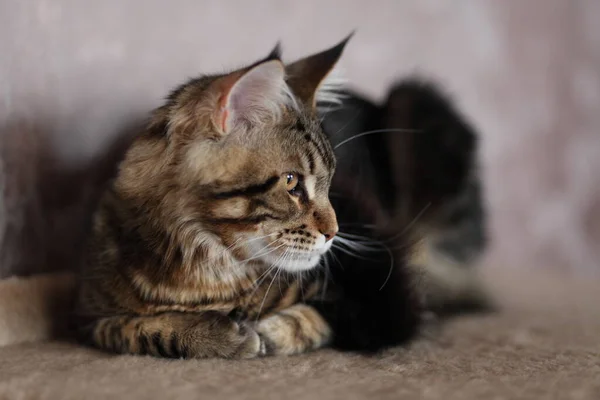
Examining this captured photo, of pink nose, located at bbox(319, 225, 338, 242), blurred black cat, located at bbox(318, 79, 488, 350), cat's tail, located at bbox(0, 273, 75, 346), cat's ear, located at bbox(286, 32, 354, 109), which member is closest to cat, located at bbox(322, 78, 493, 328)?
blurred black cat, located at bbox(318, 79, 488, 350)

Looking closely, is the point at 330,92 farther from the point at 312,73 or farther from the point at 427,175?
the point at 427,175

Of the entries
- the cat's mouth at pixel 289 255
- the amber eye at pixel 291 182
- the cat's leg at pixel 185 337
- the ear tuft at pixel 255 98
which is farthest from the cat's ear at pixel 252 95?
the cat's leg at pixel 185 337

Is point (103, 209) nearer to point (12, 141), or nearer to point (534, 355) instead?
point (12, 141)

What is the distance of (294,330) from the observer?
1.18m

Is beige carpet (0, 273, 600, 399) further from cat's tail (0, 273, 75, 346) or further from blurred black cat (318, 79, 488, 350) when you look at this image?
blurred black cat (318, 79, 488, 350)

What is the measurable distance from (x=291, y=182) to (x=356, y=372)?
1.08ft


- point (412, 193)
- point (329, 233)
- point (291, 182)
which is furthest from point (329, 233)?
point (412, 193)

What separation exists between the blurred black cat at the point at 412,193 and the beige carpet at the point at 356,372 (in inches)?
7.0

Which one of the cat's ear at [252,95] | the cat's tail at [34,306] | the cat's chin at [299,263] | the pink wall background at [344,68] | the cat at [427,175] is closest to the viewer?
the cat's ear at [252,95]

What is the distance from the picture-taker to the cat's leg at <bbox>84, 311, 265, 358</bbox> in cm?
110

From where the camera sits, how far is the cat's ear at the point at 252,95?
1065mm

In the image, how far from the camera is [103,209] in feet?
4.32

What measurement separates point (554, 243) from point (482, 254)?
884 mm

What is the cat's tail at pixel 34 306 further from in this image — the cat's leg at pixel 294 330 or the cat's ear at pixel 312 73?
the cat's ear at pixel 312 73
